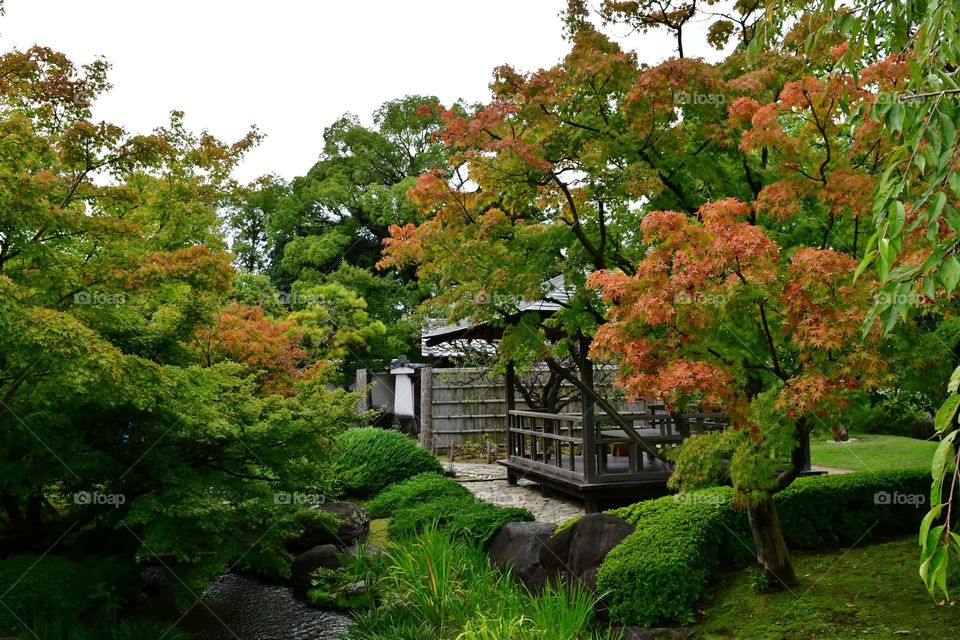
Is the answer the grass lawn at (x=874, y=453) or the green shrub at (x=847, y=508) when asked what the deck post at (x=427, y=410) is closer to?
the grass lawn at (x=874, y=453)

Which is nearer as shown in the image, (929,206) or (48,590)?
(929,206)

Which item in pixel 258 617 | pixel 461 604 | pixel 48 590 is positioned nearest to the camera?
pixel 48 590

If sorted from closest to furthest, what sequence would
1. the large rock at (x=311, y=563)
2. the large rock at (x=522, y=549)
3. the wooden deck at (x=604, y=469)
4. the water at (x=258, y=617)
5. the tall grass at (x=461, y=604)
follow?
the tall grass at (x=461, y=604) → the large rock at (x=522, y=549) → the water at (x=258, y=617) → the large rock at (x=311, y=563) → the wooden deck at (x=604, y=469)

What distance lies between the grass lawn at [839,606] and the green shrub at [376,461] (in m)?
6.62

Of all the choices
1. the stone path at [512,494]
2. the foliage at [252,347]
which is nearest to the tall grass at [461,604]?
the stone path at [512,494]

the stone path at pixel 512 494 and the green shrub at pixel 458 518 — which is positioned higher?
the green shrub at pixel 458 518

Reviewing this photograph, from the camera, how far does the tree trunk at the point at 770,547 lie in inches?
228

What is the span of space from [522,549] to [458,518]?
1315 millimetres

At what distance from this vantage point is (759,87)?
532 cm

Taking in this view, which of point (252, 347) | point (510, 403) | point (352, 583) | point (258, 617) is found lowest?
point (258, 617)

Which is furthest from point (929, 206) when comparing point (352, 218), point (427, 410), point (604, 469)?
point (352, 218)

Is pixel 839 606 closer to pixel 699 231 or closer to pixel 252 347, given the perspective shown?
pixel 699 231

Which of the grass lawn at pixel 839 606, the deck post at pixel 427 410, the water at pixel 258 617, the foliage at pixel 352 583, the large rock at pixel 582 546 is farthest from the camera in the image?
the deck post at pixel 427 410

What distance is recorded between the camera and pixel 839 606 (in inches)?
208
